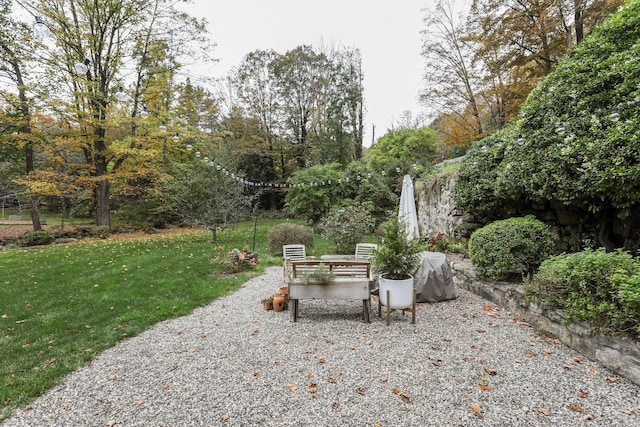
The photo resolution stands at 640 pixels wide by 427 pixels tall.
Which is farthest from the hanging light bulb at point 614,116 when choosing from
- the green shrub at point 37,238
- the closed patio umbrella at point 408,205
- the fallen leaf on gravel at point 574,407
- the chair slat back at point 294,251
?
the green shrub at point 37,238

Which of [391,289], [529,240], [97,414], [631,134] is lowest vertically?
[97,414]

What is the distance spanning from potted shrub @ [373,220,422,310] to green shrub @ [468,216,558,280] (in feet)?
4.12

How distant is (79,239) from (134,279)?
708cm

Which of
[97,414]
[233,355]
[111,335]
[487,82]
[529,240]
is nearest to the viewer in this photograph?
[97,414]

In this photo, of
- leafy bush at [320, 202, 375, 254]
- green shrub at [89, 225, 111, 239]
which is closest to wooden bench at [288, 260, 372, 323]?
leafy bush at [320, 202, 375, 254]

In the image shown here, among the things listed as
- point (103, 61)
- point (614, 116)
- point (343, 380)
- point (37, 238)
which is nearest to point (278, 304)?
point (343, 380)

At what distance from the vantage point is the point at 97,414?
201cm

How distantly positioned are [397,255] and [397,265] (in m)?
0.14

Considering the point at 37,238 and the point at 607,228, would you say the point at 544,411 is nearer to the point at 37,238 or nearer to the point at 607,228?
the point at 607,228

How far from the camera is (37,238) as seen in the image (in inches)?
375

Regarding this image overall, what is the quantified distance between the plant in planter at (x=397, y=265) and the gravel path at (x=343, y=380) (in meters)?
0.31

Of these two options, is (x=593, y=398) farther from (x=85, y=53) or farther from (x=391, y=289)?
(x=85, y=53)

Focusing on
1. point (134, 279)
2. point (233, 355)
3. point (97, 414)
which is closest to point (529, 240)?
point (233, 355)

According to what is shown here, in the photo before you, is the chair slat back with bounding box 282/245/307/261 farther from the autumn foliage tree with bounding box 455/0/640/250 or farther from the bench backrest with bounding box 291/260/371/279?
the autumn foliage tree with bounding box 455/0/640/250
